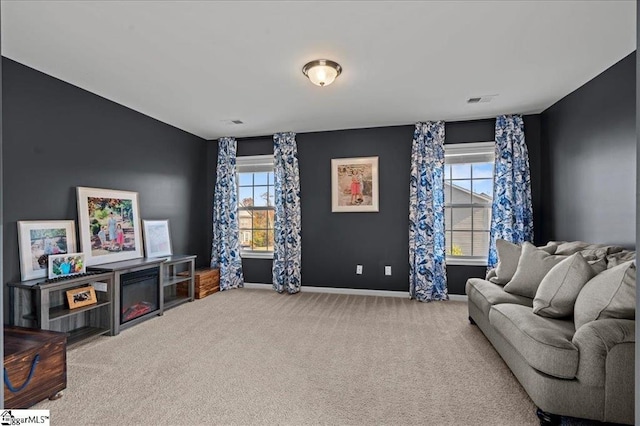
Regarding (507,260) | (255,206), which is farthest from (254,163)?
(507,260)

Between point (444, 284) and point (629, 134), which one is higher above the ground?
point (629, 134)

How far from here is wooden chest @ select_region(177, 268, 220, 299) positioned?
5039mm

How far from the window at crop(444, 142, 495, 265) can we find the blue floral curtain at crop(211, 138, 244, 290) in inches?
132

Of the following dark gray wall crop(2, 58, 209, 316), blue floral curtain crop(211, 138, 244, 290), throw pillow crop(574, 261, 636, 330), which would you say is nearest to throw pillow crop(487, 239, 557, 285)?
throw pillow crop(574, 261, 636, 330)

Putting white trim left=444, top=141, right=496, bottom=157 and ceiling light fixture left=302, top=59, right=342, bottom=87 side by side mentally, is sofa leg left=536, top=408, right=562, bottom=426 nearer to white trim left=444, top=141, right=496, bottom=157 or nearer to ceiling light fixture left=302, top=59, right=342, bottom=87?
ceiling light fixture left=302, top=59, right=342, bottom=87

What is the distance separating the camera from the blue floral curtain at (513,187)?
460 centimetres

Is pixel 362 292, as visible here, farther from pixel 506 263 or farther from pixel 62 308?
pixel 62 308

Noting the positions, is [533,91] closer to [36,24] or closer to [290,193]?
[290,193]

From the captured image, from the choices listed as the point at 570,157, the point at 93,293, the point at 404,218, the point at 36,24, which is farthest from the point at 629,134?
the point at 93,293

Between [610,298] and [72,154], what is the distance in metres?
4.79

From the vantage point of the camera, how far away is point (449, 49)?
2898 mm

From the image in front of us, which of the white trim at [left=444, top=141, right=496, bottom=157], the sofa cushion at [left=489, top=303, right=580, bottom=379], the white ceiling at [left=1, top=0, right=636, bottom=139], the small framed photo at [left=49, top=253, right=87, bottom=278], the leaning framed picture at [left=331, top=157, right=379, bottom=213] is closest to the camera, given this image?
the sofa cushion at [left=489, top=303, right=580, bottom=379]

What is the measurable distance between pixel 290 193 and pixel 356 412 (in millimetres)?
3690

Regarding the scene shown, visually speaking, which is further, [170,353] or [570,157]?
[570,157]
